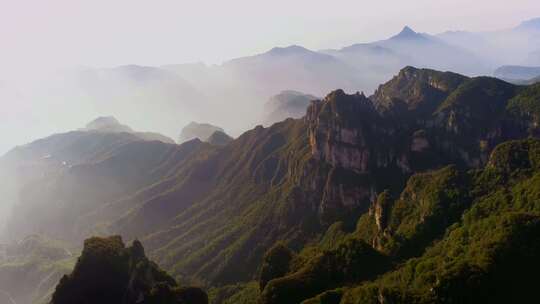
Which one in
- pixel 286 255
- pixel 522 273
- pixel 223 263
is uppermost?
pixel 522 273

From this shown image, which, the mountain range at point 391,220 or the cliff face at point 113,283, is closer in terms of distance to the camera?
the mountain range at point 391,220

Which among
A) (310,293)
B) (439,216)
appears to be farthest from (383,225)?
(310,293)

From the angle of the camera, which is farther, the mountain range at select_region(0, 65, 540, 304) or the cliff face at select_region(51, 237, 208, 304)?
the cliff face at select_region(51, 237, 208, 304)

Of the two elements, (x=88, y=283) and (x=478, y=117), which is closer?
(x=88, y=283)

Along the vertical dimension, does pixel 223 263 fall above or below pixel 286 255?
below

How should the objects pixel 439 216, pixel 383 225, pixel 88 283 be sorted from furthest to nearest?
pixel 383 225
pixel 439 216
pixel 88 283

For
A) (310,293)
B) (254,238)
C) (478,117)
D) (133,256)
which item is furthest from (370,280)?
(478,117)

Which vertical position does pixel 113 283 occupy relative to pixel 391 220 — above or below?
below

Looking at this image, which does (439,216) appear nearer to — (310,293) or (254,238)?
(310,293)

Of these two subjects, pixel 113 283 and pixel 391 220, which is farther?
pixel 391 220

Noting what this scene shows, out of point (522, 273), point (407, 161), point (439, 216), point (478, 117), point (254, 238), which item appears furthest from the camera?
point (478, 117)
